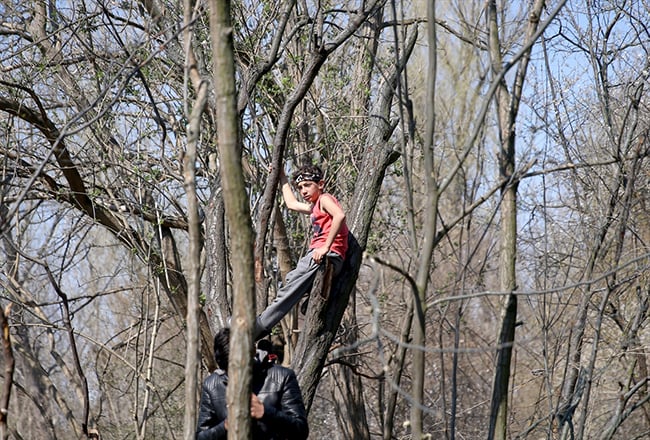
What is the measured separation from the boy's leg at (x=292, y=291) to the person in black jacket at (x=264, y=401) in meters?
0.95

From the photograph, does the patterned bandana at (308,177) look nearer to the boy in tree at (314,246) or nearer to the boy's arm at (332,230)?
the boy in tree at (314,246)

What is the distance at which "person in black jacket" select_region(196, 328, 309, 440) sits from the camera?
4289 millimetres

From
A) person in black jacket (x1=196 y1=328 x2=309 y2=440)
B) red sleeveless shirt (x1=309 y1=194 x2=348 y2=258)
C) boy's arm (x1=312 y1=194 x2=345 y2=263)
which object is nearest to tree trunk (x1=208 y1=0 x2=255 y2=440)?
person in black jacket (x1=196 y1=328 x2=309 y2=440)

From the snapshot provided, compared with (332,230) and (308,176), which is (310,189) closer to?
(308,176)

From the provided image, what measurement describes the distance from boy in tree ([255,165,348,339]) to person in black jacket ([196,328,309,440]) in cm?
94

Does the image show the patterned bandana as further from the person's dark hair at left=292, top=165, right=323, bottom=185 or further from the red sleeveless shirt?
the red sleeveless shirt

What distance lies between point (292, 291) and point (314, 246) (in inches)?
13.7

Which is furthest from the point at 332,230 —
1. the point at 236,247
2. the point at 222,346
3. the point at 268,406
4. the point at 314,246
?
the point at 236,247

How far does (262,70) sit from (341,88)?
3.59 m

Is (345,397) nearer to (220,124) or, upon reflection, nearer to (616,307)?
(616,307)

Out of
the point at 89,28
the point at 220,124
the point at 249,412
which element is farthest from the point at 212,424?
the point at 89,28

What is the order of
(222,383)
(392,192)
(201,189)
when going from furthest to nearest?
(392,192)
(201,189)
(222,383)

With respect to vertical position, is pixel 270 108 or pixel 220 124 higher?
pixel 270 108

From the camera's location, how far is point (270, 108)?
877 centimetres
